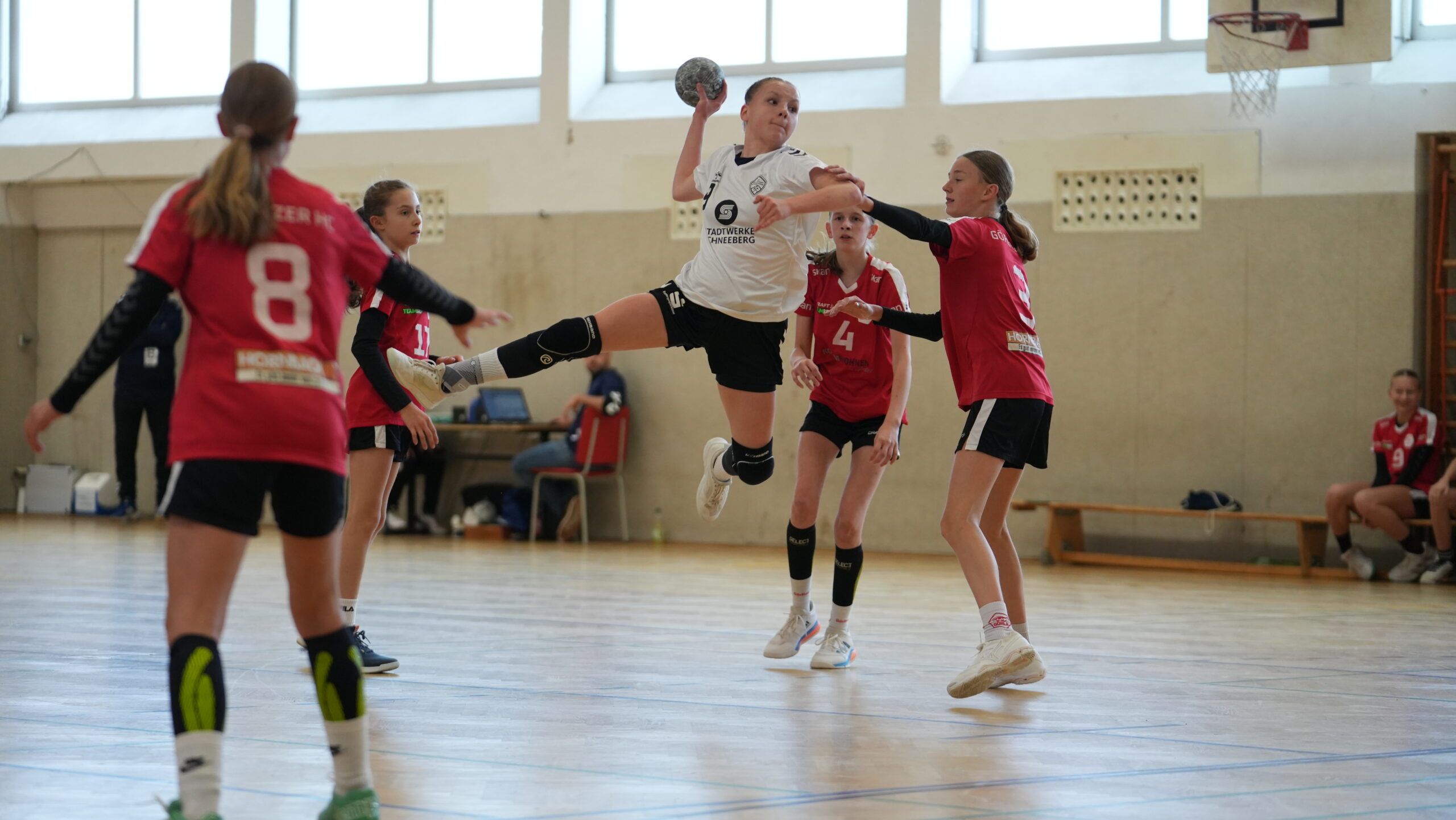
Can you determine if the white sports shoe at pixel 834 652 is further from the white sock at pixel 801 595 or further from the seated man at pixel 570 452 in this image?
the seated man at pixel 570 452

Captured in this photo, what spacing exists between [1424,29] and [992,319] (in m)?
7.79

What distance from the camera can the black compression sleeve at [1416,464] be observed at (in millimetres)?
8961

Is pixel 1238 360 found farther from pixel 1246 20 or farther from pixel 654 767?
pixel 654 767

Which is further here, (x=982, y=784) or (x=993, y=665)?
(x=993, y=665)

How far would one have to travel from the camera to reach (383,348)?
4445mm

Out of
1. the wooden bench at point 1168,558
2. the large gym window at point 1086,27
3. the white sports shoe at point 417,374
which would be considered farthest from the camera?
the large gym window at point 1086,27

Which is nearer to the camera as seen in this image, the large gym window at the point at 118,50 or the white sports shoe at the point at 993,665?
the white sports shoe at the point at 993,665

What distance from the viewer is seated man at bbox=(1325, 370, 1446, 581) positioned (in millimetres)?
8969

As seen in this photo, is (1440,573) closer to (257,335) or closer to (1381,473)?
(1381,473)

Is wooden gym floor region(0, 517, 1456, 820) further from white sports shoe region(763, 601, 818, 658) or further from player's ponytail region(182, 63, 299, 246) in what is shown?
player's ponytail region(182, 63, 299, 246)

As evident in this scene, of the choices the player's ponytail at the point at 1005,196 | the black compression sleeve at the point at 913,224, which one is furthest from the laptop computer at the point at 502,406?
the black compression sleeve at the point at 913,224

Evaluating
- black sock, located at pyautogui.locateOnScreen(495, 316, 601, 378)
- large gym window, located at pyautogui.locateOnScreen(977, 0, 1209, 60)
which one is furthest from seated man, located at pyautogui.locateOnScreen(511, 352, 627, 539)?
black sock, located at pyautogui.locateOnScreen(495, 316, 601, 378)

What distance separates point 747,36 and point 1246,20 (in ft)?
14.0

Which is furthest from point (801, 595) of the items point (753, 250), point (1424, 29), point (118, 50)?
point (118, 50)
